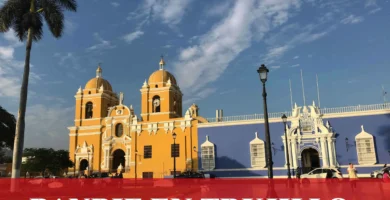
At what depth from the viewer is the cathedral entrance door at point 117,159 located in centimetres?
3934

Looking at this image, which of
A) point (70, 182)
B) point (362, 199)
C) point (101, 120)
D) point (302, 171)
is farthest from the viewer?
point (101, 120)

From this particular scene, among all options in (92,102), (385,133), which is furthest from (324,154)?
(92,102)

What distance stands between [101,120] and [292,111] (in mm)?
22717

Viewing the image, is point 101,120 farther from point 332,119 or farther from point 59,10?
point 332,119

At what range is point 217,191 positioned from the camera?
15180 mm

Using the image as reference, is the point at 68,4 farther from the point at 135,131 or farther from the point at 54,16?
the point at 135,131

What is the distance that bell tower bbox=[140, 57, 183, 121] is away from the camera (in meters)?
36.5

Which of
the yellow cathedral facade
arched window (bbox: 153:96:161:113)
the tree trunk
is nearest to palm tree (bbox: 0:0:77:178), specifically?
the tree trunk

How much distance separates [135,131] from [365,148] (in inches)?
849

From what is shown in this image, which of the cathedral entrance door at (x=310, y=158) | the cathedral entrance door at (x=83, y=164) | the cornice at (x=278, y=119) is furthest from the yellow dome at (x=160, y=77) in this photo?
the cathedral entrance door at (x=310, y=158)

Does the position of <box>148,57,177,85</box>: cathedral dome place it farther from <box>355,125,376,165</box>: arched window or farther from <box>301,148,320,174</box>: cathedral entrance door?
<box>355,125,376,165</box>: arched window

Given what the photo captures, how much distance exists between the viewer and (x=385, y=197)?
1250 centimetres

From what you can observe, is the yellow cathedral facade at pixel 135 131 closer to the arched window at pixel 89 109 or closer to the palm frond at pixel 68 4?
the arched window at pixel 89 109

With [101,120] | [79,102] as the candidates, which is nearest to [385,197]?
[101,120]
